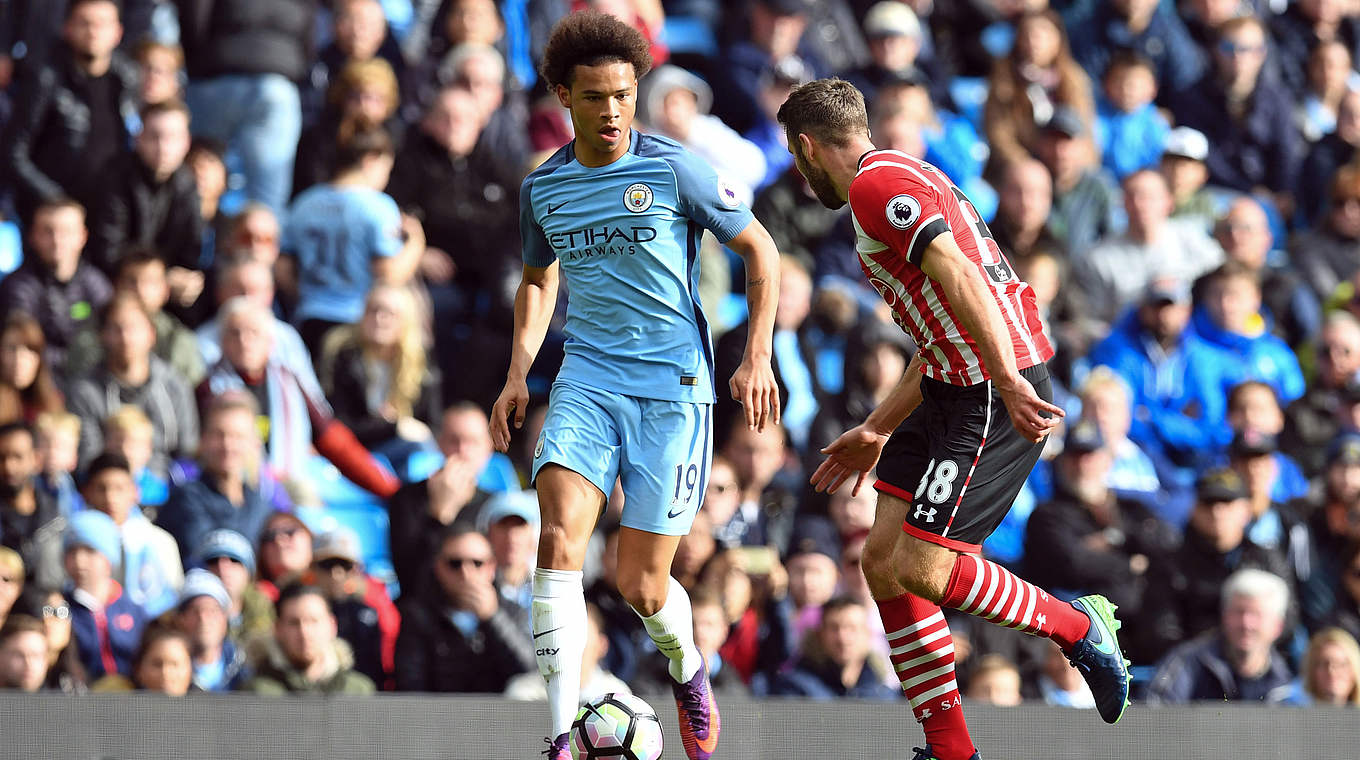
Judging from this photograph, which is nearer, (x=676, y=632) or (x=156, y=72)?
(x=676, y=632)

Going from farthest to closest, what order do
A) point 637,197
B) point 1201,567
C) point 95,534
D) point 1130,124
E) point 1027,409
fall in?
point 1130,124, point 1201,567, point 95,534, point 637,197, point 1027,409

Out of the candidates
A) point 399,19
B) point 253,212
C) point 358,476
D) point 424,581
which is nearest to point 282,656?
point 424,581

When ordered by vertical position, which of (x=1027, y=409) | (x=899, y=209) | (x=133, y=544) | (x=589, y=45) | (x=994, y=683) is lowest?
(x=994, y=683)

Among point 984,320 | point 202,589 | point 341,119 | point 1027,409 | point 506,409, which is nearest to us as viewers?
point 1027,409

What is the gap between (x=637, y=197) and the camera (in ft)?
19.2

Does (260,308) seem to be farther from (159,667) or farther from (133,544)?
(159,667)

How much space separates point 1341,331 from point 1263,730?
4339mm

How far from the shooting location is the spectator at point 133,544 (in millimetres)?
8750

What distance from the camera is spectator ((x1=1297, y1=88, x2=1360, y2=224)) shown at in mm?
12195

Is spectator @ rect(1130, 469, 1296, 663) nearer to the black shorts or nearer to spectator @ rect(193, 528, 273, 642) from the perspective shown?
the black shorts

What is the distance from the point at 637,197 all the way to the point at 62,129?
5740 millimetres

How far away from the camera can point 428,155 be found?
10.4 metres

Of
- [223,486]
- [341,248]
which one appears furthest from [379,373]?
[223,486]

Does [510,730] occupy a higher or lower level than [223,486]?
lower
